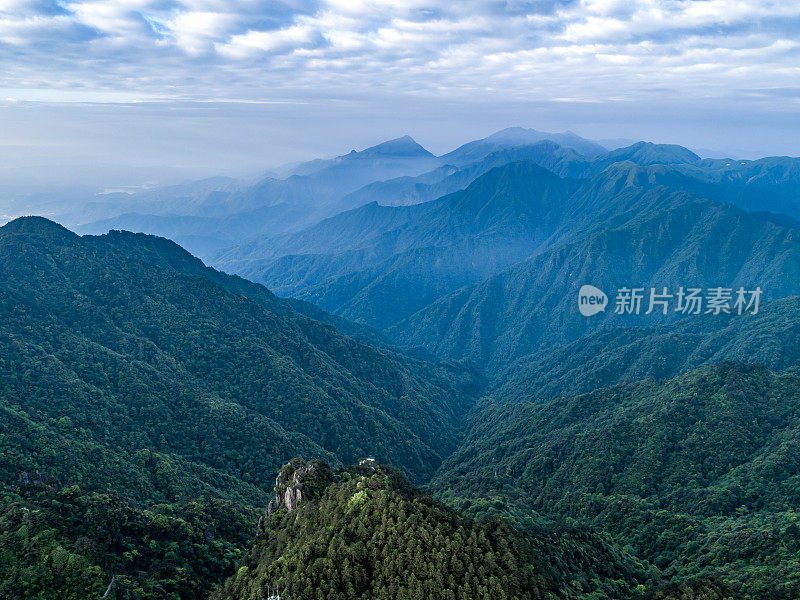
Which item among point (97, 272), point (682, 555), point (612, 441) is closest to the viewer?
point (682, 555)

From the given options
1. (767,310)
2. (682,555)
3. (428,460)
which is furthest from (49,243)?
(767,310)

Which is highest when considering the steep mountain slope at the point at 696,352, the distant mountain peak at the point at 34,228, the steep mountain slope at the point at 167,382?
the distant mountain peak at the point at 34,228

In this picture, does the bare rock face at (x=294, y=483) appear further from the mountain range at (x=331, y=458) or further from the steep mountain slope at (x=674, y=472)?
the steep mountain slope at (x=674, y=472)

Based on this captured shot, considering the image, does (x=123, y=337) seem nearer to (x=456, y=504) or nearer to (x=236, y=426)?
(x=236, y=426)

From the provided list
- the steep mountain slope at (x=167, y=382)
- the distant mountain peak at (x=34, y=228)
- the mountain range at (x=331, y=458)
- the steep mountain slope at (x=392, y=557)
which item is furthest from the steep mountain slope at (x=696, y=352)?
the distant mountain peak at (x=34, y=228)

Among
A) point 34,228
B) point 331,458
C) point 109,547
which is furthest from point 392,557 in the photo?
point 34,228
